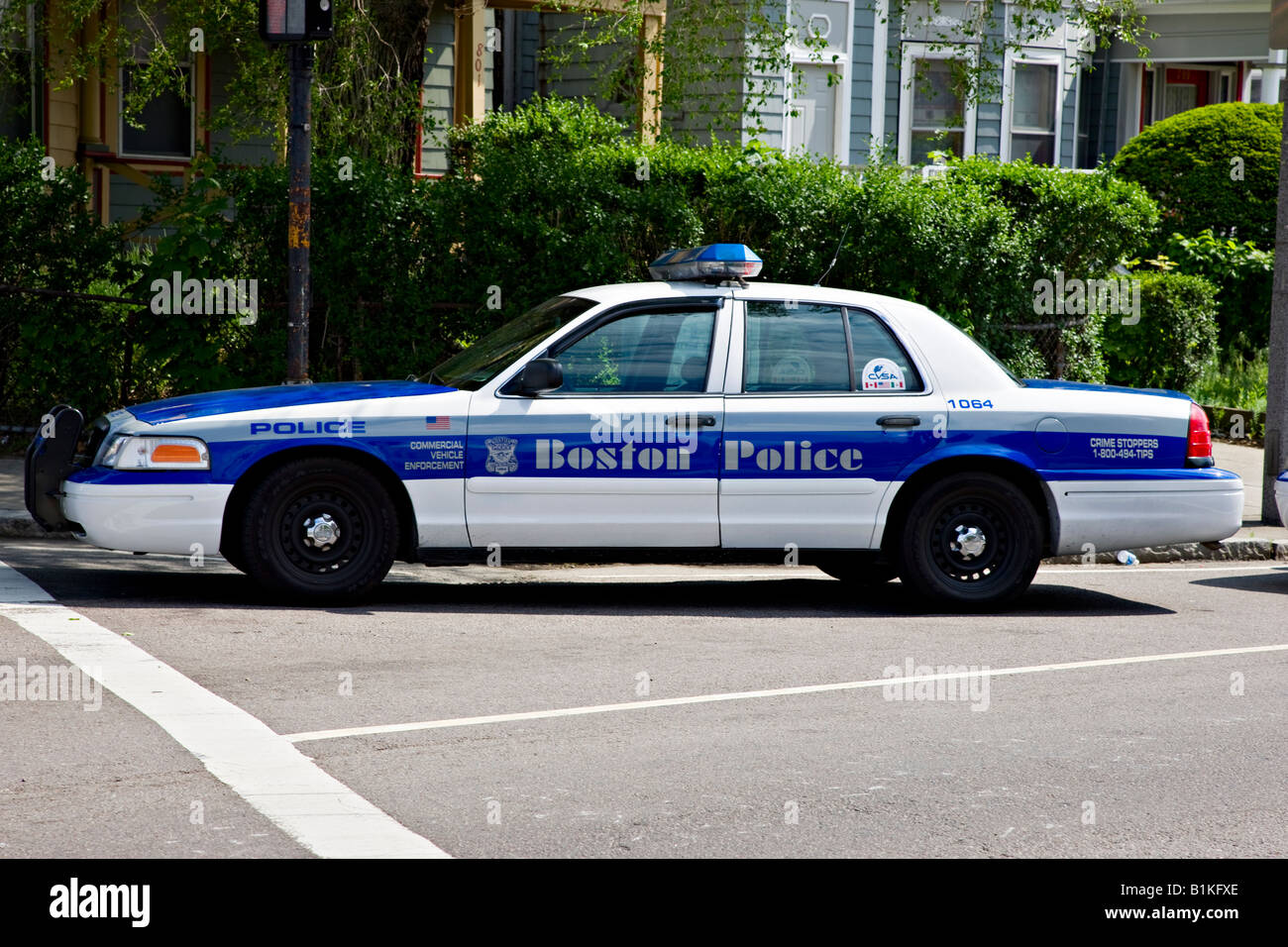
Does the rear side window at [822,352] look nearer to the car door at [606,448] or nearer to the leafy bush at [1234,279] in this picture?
the car door at [606,448]

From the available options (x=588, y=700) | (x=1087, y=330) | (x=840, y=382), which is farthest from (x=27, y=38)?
(x=588, y=700)

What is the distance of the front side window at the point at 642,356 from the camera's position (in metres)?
8.66

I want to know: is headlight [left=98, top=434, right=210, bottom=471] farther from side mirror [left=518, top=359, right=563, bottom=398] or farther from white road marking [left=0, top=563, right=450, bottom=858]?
side mirror [left=518, top=359, right=563, bottom=398]

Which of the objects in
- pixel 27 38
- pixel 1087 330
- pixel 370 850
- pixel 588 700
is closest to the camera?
pixel 370 850

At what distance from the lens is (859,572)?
10117 mm

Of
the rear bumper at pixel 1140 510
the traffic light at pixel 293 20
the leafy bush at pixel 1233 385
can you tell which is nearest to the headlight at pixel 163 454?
the traffic light at pixel 293 20

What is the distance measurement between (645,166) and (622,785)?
28.2ft

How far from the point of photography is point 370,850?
4.70 m

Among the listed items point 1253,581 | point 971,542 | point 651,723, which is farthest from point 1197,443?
point 651,723

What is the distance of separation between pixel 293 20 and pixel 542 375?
3.07m

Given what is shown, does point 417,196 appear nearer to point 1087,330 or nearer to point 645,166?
point 645,166

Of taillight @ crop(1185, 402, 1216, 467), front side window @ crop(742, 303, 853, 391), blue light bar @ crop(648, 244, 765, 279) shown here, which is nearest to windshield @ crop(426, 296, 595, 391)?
blue light bar @ crop(648, 244, 765, 279)

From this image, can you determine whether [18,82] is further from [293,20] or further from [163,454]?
[163,454]

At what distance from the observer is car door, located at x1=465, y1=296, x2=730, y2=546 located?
8.49 metres
